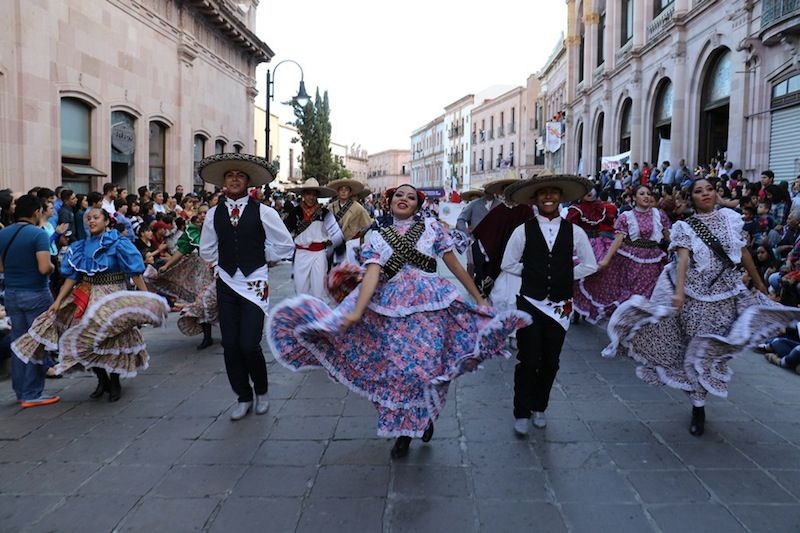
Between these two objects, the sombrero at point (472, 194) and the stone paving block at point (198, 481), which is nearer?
the stone paving block at point (198, 481)

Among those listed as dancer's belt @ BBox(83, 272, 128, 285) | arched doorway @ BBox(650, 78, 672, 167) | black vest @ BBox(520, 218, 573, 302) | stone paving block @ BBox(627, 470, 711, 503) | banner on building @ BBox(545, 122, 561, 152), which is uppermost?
banner on building @ BBox(545, 122, 561, 152)

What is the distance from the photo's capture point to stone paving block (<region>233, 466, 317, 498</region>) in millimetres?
3990

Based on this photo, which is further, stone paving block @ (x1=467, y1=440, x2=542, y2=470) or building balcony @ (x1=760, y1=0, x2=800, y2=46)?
building balcony @ (x1=760, y1=0, x2=800, y2=46)

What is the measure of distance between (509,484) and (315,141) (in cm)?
5185

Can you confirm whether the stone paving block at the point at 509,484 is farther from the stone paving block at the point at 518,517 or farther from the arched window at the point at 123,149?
the arched window at the point at 123,149

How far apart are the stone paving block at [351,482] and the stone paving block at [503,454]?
0.64m

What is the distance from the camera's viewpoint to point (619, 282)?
27.8 feet

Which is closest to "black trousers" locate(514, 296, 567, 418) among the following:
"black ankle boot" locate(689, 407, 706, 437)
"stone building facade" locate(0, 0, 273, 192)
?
"black ankle boot" locate(689, 407, 706, 437)

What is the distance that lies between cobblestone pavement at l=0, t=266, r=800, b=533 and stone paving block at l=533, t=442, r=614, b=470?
1cm

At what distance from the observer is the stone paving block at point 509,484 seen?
392 centimetres

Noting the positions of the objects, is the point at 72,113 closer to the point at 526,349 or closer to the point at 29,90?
the point at 29,90

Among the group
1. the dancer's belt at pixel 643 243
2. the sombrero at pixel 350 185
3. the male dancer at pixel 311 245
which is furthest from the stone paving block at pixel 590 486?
the sombrero at pixel 350 185

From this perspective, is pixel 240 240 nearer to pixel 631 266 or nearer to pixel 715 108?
pixel 631 266

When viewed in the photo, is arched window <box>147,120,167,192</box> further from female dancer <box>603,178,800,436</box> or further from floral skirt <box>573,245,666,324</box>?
female dancer <box>603,178,800,436</box>
